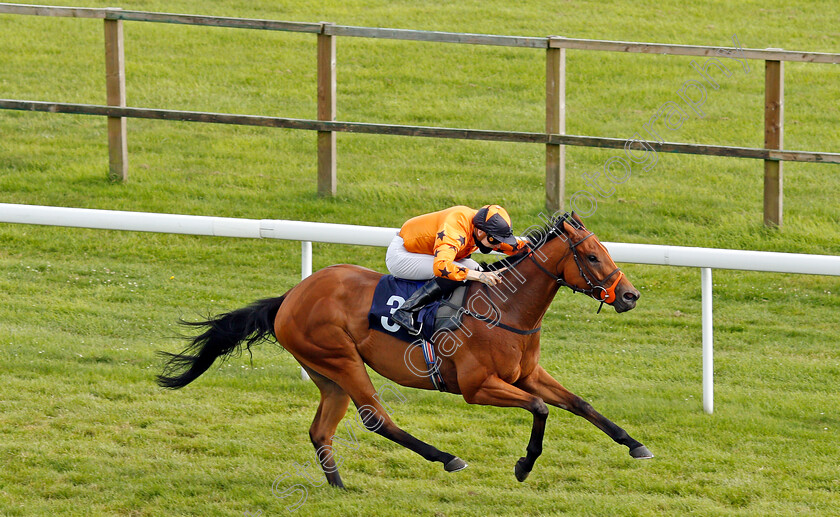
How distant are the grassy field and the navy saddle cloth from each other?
81 centimetres

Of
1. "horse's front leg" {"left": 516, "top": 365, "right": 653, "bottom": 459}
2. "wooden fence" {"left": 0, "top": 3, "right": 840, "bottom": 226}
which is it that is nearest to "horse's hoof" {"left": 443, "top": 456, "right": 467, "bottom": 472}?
"horse's front leg" {"left": 516, "top": 365, "right": 653, "bottom": 459}

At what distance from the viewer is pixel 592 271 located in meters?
4.59

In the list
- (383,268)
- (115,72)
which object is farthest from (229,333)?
(115,72)

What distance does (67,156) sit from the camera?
32.6ft

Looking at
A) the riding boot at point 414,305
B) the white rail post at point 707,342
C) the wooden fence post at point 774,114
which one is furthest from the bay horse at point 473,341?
the wooden fence post at point 774,114

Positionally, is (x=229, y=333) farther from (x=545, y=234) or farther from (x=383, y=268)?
(x=383, y=268)

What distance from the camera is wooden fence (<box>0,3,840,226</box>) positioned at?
786 cm

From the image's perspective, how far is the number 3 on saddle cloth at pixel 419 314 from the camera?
4824 millimetres

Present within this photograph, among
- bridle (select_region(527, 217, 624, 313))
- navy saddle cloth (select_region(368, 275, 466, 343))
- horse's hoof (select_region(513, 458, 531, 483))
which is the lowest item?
horse's hoof (select_region(513, 458, 531, 483))

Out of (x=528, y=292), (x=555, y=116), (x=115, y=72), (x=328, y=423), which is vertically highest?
(x=115, y=72)

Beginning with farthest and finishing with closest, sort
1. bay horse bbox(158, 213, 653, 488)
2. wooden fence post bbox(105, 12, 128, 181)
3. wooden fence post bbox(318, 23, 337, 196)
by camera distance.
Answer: wooden fence post bbox(105, 12, 128, 181) < wooden fence post bbox(318, 23, 337, 196) < bay horse bbox(158, 213, 653, 488)

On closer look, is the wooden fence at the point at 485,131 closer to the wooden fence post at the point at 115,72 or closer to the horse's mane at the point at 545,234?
the wooden fence post at the point at 115,72

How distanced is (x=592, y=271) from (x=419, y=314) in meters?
0.83

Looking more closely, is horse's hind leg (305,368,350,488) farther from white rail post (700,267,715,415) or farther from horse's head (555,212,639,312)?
white rail post (700,267,715,415)
